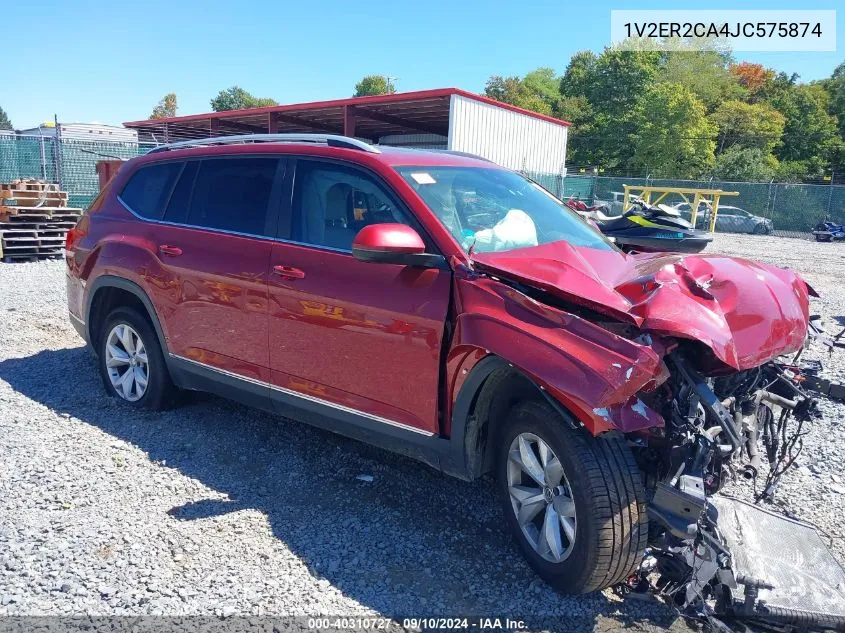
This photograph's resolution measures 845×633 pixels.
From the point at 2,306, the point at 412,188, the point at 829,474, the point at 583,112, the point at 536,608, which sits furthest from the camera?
the point at 583,112

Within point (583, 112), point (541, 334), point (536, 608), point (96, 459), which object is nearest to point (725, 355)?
point (541, 334)

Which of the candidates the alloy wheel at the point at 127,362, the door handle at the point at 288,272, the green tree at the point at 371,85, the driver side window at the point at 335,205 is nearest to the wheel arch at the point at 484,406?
the driver side window at the point at 335,205

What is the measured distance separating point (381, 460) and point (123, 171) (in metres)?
3.12

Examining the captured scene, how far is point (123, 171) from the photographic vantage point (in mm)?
5145

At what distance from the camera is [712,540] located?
258cm

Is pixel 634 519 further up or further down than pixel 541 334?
further down

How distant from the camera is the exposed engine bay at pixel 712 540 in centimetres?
258

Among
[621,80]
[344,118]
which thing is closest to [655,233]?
[344,118]

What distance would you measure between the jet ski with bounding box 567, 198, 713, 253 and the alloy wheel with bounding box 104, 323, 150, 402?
3384 mm

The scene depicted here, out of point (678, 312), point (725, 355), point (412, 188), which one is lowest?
point (725, 355)

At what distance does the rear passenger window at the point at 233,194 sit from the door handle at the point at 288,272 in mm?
319

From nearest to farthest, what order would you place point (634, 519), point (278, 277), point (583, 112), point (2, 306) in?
point (634, 519)
point (278, 277)
point (2, 306)
point (583, 112)

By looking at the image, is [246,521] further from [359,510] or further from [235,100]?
[235,100]

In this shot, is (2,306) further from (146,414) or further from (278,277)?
(278,277)
